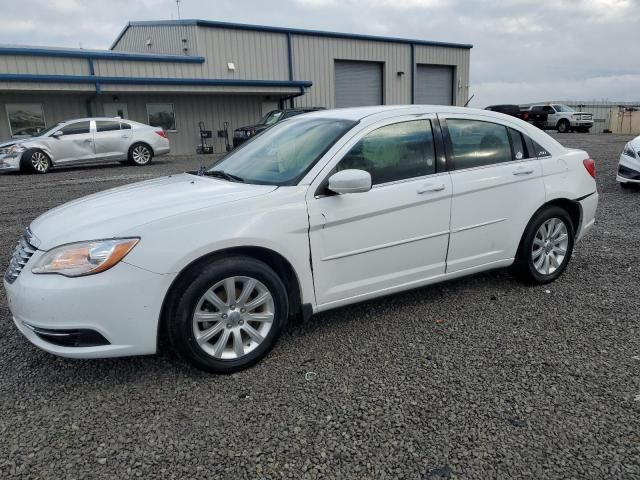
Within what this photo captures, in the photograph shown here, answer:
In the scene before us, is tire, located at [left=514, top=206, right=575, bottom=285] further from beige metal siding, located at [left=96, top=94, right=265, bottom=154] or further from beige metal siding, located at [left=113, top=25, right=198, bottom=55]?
beige metal siding, located at [left=113, top=25, right=198, bottom=55]

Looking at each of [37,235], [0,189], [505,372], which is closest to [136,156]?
[0,189]

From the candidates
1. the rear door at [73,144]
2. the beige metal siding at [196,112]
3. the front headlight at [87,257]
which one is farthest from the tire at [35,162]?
the front headlight at [87,257]

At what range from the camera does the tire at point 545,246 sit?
14.1ft

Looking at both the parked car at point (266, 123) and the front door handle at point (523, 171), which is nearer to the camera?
the front door handle at point (523, 171)

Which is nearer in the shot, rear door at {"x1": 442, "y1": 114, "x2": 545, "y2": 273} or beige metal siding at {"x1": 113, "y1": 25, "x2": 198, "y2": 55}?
rear door at {"x1": 442, "y1": 114, "x2": 545, "y2": 273}

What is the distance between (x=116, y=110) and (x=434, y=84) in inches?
728

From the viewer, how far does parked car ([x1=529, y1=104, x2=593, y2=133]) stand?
31469mm

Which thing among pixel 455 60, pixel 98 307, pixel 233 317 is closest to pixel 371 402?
pixel 233 317

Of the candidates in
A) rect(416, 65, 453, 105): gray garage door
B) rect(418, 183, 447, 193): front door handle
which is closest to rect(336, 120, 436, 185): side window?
rect(418, 183, 447, 193): front door handle

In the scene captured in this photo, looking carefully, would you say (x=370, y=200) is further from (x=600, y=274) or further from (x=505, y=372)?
(x=600, y=274)

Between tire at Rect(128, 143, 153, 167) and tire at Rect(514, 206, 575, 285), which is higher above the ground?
tire at Rect(128, 143, 153, 167)

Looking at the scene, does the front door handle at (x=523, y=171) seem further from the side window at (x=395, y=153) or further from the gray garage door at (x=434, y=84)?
the gray garage door at (x=434, y=84)

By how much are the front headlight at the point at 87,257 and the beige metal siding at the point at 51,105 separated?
19203mm

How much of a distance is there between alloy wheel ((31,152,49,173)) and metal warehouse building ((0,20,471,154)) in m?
5.12
